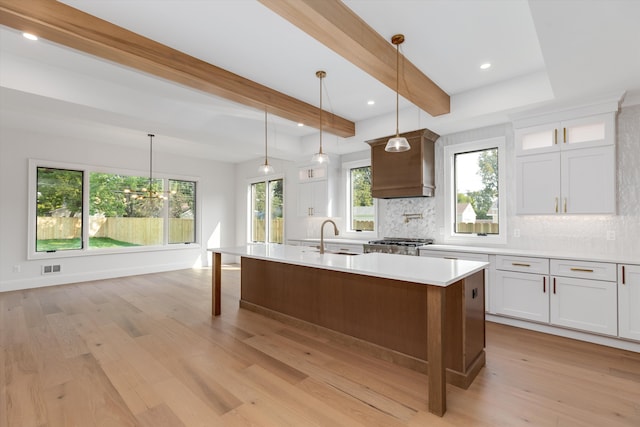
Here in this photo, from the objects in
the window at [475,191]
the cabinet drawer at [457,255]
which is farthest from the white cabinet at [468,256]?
the window at [475,191]

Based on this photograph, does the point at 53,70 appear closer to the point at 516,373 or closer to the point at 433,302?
the point at 433,302

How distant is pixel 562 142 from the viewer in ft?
11.7

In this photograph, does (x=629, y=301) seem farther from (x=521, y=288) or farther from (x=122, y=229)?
(x=122, y=229)

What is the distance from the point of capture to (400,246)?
4508 millimetres

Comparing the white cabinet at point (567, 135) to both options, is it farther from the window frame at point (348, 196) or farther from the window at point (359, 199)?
the window frame at point (348, 196)

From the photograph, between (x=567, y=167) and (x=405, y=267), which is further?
(x=567, y=167)

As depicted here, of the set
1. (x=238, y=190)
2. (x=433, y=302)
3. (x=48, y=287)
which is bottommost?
(x=48, y=287)

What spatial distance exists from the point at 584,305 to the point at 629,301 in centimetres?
35

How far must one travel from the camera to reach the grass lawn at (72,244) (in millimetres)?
5883

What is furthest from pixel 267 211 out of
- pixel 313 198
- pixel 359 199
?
pixel 359 199

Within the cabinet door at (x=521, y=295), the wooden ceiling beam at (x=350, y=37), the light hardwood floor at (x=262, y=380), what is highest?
the wooden ceiling beam at (x=350, y=37)

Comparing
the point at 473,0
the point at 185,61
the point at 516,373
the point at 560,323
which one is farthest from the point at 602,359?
the point at 185,61

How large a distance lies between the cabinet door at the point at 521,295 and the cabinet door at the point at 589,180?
929 millimetres

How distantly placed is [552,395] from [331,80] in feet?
12.2
